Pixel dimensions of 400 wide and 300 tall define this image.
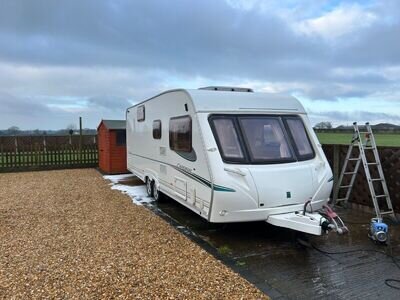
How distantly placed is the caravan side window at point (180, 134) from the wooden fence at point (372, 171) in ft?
11.3

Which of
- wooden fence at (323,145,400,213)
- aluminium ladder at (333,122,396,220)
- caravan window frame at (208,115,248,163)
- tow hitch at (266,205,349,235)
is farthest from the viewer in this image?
wooden fence at (323,145,400,213)

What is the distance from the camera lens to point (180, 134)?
222 inches

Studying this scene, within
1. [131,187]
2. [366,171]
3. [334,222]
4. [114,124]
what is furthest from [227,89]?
[114,124]

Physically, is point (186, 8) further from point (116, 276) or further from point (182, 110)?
point (116, 276)

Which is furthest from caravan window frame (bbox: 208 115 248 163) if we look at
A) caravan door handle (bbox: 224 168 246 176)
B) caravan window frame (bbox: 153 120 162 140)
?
caravan window frame (bbox: 153 120 162 140)

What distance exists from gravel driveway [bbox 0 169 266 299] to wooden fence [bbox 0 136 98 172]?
6.28 metres

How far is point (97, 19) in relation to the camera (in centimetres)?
1091

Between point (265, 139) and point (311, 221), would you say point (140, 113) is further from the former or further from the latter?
point (311, 221)

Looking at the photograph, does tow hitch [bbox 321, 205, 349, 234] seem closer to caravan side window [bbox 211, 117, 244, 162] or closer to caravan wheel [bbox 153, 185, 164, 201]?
caravan side window [bbox 211, 117, 244, 162]

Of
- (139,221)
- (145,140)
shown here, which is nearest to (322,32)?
(145,140)

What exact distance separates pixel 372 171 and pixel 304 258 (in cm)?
294

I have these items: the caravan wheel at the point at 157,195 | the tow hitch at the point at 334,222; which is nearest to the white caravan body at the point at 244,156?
the tow hitch at the point at 334,222

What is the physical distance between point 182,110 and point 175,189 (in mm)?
1429

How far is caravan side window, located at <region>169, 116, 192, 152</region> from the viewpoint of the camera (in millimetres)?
5246
